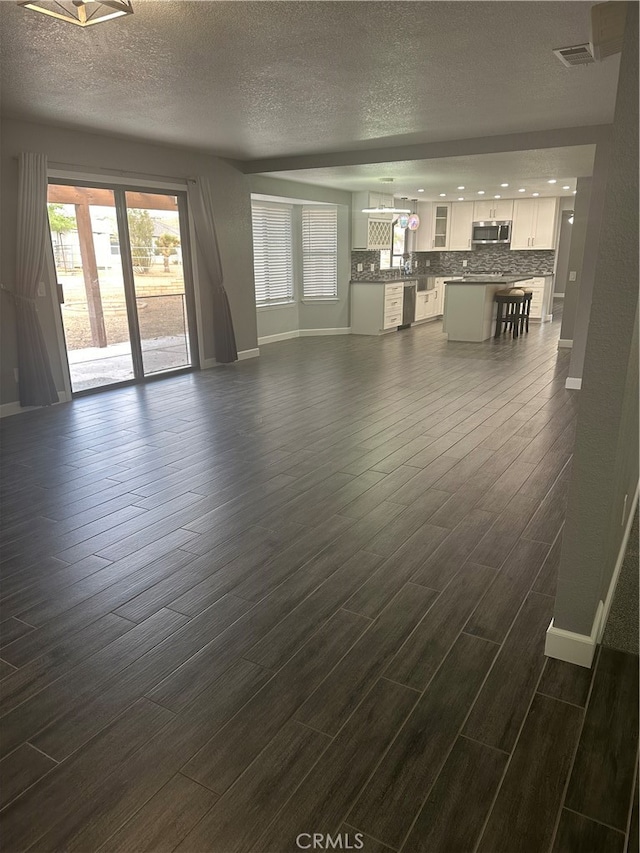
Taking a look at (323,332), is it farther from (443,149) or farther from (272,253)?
(443,149)

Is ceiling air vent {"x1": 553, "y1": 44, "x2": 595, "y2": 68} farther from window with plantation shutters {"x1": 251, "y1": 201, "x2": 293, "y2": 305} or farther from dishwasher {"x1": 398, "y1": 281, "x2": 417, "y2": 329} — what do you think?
dishwasher {"x1": 398, "y1": 281, "x2": 417, "y2": 329}

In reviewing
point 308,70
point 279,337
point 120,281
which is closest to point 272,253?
point 279,337

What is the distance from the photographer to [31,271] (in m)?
5.58

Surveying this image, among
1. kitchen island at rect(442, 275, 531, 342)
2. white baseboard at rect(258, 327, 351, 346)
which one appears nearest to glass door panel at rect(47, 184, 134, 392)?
white baseboard at rect(258, 327, 351, 346)

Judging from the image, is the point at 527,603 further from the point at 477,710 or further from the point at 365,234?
the point at 365,234

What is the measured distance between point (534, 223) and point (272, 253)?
19.2ft

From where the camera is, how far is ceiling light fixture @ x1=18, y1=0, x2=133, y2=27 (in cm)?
258

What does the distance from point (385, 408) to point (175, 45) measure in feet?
11.6

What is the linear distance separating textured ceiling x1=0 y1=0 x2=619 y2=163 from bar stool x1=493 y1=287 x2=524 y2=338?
4385 millimetres

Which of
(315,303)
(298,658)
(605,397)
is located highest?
(605,397)

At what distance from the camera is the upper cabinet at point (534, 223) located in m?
11.8

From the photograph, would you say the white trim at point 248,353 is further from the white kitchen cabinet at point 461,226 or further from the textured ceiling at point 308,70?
the white kitchen cabinet at point 461,226

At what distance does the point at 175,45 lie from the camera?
3.35m

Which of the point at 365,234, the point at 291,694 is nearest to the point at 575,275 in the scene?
the point at 365,234
